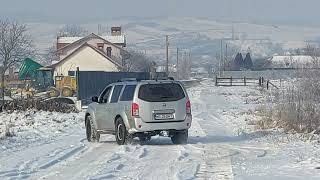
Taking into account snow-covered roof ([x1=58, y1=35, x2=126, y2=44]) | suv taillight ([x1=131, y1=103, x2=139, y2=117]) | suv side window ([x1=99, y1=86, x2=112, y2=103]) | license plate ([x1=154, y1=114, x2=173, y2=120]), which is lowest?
license plate ([x1=154, y1=114, x2=173, y2=120])

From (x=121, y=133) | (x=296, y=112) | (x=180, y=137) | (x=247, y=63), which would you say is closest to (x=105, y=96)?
(x=121, y=133)

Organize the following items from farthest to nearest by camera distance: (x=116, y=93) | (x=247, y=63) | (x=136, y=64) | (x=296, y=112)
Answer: (x=247, y=63), (x=136, y=64), (x=296, y=112), (x=116, y=93)

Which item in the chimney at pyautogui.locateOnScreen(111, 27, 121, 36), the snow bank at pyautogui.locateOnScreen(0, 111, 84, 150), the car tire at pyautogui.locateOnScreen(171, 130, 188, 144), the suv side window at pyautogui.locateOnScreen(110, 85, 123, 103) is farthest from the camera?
the chimney at pyautogui.locateOnScreen(111, 27, 121, 36)

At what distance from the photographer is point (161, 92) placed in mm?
19609

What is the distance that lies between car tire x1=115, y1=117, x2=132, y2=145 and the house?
71.3 m

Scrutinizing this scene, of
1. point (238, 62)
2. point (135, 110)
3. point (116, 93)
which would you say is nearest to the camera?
point (135, 110)

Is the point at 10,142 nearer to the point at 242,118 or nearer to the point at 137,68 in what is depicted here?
the point at 242,118

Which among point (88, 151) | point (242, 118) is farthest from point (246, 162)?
point (242, 118)

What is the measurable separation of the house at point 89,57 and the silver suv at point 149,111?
7118cm

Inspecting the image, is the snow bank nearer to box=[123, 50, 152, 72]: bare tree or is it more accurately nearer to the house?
the house

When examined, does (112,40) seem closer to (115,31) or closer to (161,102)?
(115,31)

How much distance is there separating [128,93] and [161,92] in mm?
915

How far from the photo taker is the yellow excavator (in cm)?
5753

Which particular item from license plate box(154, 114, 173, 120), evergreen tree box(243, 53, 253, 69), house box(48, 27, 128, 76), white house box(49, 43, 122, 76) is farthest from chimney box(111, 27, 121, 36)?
license plate box(154, 114, 173, 120)
